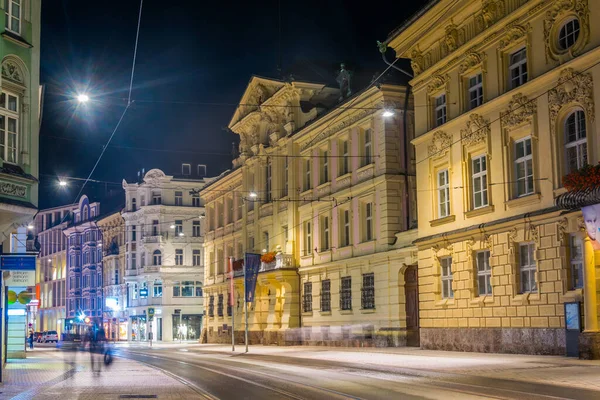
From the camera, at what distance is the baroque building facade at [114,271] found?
308 feet

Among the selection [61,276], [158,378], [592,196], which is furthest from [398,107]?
[61,276]

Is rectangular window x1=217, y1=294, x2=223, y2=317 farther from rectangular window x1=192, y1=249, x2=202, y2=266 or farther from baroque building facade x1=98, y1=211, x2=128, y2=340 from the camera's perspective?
baroque building facade x1=98, y1=211, x2=128, y2=340

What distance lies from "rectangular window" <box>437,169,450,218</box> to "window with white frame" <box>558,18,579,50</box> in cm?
816

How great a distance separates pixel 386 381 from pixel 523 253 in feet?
36.0

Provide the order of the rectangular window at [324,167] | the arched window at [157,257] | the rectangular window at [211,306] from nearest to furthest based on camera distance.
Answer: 1. the rectangular window at [324,167]
2. the rectangular window at [211,306]
3. the arched window at [157,257]

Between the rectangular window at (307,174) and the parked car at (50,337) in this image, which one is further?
the parked car at (50,337)

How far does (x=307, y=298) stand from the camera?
161 ft

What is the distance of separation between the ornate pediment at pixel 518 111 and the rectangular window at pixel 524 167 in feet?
2.32

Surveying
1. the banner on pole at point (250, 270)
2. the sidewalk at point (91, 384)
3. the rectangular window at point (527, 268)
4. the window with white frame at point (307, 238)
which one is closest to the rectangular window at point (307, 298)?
the window with white frame at point (307, 238)

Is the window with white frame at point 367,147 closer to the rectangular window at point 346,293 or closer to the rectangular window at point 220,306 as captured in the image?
the rectangular window at point 346,293

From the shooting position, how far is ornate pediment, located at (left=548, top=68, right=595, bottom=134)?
25.0 m

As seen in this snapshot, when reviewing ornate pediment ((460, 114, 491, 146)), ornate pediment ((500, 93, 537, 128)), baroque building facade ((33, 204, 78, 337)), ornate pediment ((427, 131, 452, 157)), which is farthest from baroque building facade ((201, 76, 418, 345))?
baroque building facade ((33, 204, 78, 337))

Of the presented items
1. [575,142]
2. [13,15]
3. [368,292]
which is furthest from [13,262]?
[368,292]

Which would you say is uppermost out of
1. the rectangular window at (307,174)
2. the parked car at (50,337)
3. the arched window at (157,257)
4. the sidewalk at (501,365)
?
the rectangular window at (307,174)
